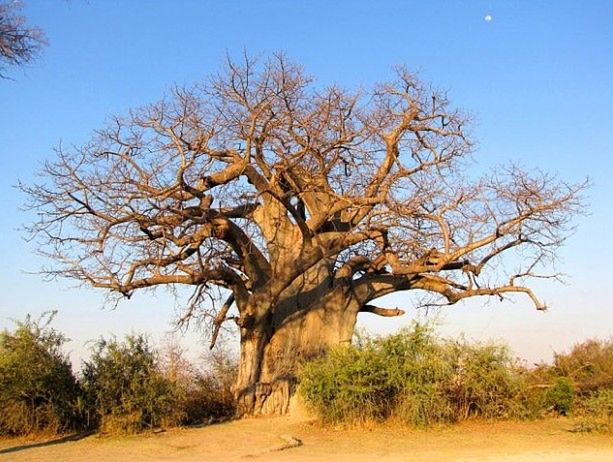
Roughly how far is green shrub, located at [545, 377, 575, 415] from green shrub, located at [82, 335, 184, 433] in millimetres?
7172

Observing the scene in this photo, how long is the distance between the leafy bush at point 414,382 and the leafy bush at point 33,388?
442cm

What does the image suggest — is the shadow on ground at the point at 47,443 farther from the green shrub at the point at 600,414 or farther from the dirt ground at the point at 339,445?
the green shrub at the point at 600,414

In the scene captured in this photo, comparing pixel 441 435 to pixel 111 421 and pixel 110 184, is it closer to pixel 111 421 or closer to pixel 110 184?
pixel 111 421

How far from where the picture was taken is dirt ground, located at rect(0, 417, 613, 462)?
386 inches

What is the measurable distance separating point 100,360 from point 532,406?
8.14m

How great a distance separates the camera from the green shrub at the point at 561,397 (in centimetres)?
1388

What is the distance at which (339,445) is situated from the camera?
10961 millimetres

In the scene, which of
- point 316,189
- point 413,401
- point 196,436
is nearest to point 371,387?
point 413,401

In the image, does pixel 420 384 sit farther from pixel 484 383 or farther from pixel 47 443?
pixel 47 443

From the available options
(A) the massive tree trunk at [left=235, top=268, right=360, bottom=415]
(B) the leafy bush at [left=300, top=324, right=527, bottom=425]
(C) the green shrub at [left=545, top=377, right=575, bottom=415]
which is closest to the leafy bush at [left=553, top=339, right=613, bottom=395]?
(C) the green shrub at [left=545, top=377, right=575, bottom=415]

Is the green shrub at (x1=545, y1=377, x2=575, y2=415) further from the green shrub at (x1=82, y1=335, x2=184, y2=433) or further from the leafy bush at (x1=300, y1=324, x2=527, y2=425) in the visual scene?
the green shrub at (x1=82, y1=335, x2=184, y2=433)

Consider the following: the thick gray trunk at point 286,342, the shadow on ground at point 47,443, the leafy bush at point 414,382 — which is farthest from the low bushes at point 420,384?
the shadow on ground at point 47,443

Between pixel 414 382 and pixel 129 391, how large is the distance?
5129 mm

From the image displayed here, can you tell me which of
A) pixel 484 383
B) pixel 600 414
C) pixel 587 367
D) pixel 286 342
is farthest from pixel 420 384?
pixel 587 367
